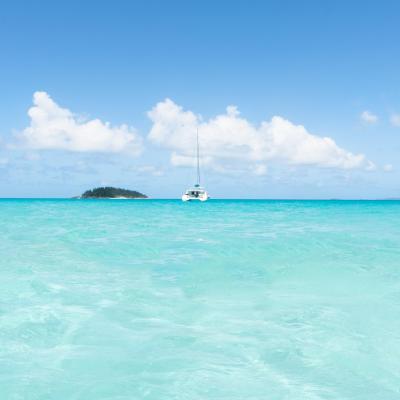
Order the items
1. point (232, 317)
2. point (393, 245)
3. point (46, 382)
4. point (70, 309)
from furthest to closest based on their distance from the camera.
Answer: point (393, 245) < point (70, 309) < point (232, 317) < point (46, 382)

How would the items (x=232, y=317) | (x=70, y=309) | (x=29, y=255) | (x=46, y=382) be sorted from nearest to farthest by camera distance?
(x=46, y=382) < (x=232, y=317) < (x=70, y=309) < (x=29, y=255)

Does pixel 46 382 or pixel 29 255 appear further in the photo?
pixel 29 255

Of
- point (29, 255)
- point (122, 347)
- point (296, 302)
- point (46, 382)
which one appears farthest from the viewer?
point (29, 255)

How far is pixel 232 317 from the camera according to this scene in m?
7.35

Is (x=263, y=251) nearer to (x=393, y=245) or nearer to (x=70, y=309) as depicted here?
(x=393, y=245)

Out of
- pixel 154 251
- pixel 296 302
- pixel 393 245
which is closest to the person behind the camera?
pixel 296 302

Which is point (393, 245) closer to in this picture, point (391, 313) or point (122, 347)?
point (391, 313)

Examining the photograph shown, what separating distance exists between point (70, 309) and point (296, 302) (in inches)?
182

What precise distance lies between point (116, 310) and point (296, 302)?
3712mm

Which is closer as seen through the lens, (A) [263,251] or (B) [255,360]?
(B) [255,360]

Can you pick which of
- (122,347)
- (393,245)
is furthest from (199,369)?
(393,245)

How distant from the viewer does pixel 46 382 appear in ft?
15.6

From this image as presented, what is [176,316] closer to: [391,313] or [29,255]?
[391,313]

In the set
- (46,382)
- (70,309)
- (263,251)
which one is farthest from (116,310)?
(263,251)
